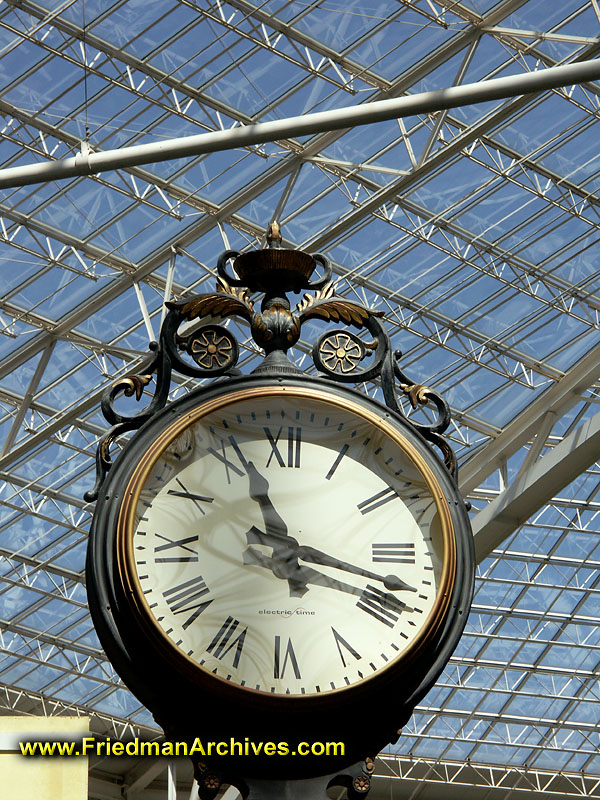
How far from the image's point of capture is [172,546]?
8.84ft

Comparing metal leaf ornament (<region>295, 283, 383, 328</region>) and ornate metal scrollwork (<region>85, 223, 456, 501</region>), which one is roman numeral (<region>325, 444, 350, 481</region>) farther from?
metal leaf ornament (<region>295, 283, 383, 328</region>)

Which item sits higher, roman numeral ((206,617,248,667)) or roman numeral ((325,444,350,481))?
roman numeral ((325,444,350,481))

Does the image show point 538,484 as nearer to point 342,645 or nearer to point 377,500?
point 377,500

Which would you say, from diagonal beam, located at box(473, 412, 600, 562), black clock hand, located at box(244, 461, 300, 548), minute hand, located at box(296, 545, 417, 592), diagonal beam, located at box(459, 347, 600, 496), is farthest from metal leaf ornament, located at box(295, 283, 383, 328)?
diagonal beam, located at box(459, 347, 600, 496)

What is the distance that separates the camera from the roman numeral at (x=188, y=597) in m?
2.62

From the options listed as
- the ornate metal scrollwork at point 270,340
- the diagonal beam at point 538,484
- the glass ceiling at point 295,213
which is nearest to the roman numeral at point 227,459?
the ornate metal scrollwork at point 270,340

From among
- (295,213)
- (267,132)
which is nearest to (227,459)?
(267,132)

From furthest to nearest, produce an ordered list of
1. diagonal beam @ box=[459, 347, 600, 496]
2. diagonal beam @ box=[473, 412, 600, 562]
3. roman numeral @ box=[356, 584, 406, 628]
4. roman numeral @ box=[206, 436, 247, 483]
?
1. diagonal beam @ box=[459, 347, 600, 496]
2. diagonal beam @ box=[473, 412, 600, 562]
3. roman numeral @ box=[206, 436, 247, 483]
4. roman numeral @ box=[356, 584, 406, 628]

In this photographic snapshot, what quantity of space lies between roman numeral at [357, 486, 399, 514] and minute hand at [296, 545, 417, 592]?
0.41 feet

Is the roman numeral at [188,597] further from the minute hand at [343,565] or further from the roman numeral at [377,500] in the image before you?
the roman numeral at [377,500]

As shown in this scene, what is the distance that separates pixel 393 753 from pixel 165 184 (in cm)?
2150

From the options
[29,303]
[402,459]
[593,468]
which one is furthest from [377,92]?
[402,459]

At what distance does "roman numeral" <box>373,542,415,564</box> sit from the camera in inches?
108

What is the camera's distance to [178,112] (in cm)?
2150
